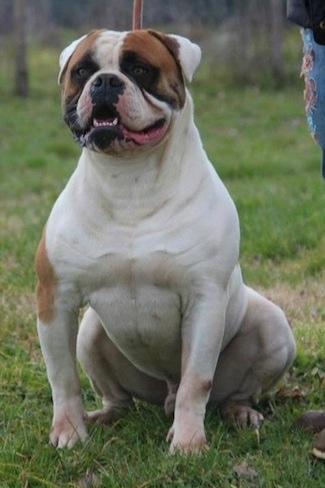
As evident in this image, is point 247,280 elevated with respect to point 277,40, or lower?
elevated

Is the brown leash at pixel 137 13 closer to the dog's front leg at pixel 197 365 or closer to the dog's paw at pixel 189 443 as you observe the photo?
the dog's front leg at pixel 197 365

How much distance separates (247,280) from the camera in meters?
5.90

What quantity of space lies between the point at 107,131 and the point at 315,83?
0.67m

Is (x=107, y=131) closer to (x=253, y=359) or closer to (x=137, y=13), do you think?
(x=137, y=13)

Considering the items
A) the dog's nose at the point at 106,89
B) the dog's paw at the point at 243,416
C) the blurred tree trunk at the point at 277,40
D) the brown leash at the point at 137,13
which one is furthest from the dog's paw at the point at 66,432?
the blurred tree trunk at the point at 277,40

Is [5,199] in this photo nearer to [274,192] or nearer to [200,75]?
[274,192]

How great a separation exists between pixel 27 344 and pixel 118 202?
1.50 m

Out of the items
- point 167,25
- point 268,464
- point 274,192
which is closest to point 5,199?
point 274,192

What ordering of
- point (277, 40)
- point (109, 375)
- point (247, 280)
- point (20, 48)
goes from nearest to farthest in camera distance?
point (109, 375) → point (247, 280) → point (20, 48) → point (277, 40)

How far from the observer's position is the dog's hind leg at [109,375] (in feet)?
12.4

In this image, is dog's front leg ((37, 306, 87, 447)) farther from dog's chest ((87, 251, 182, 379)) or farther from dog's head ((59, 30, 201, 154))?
dog's head ((59, 30, 201, 154))

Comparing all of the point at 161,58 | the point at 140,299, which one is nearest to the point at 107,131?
the point at 161,58

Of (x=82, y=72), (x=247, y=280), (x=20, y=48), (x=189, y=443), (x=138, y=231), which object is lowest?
(x=20, y=48)

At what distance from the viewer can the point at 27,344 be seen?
4.77 meters
